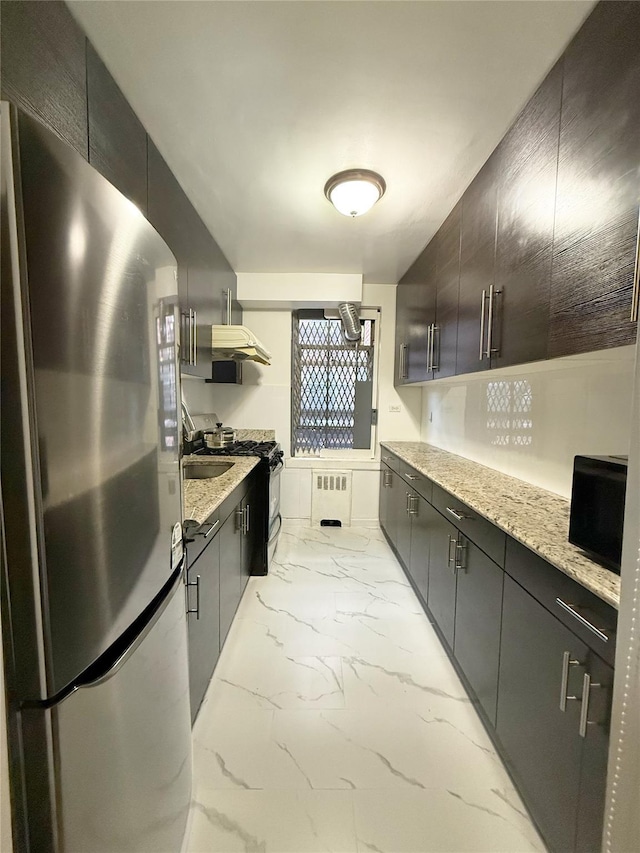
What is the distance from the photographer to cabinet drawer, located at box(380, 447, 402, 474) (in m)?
2.88

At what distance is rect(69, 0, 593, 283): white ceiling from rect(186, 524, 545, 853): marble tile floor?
241 cm

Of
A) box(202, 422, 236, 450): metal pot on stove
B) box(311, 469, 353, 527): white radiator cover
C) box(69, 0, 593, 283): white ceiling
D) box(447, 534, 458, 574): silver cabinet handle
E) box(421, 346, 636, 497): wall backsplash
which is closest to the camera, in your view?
box(69, 0, 593, 283): white ceiling

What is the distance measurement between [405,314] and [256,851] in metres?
3.25

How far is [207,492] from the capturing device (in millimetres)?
1523

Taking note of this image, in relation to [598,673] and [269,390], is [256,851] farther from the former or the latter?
[269,390]

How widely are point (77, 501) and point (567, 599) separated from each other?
1.15 m

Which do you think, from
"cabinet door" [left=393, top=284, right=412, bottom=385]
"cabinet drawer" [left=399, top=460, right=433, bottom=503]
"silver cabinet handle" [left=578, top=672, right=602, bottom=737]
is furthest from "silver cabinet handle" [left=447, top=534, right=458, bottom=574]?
"cabinet door" [left=393, top=284, right=412, bottom=385]

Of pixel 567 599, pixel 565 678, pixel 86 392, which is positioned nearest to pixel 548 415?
pixel 567 599

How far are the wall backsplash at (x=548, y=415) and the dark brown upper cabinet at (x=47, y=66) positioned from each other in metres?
1.68

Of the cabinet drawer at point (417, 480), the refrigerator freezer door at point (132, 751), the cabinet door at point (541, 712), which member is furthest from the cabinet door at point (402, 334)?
the refrigerator freezer door at point (132, 751)

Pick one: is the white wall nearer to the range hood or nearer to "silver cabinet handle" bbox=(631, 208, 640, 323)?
the range hood

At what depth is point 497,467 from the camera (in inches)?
86.0

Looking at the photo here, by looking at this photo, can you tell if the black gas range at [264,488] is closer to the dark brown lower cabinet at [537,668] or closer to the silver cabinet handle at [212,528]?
the silver cabinet handle at [212,528]

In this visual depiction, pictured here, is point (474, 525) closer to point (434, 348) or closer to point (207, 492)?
point (207, 492)
